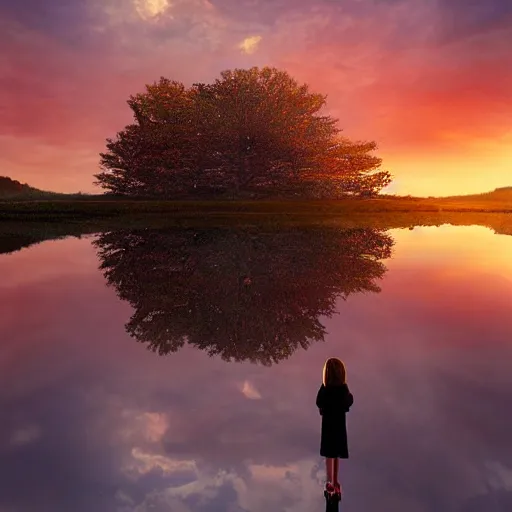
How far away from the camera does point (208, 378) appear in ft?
27.3

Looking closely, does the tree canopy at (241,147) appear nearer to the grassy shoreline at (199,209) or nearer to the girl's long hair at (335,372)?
the grassy shoreline at (199,209)

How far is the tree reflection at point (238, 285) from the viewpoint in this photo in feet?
34.7

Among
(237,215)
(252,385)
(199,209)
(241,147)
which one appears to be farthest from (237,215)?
(252,385)

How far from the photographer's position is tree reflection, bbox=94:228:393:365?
10.6 m

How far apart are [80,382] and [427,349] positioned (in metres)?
5.33

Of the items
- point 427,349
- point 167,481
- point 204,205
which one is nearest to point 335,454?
point 167,481

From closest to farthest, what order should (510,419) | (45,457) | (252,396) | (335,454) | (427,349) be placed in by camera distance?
(335,454) < (45,457) < (510,419) < (252,396) < (427,349)

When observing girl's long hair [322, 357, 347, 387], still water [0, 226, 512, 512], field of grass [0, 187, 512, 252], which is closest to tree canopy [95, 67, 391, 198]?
field of grass [0, 187, 512, 252]

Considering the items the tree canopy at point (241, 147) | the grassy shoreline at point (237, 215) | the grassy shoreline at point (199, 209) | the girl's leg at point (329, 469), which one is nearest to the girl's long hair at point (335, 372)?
the girl's leg at point (329, 469)

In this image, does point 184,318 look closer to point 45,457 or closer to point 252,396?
point 252,396

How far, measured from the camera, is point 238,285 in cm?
1559

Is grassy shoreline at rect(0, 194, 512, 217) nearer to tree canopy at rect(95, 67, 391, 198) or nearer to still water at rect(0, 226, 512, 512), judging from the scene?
tree canopy at rect(95, 67, 391, 198)

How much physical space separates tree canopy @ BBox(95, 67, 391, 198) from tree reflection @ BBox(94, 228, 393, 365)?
1364 inches

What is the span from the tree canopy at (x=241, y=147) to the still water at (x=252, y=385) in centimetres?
4585
